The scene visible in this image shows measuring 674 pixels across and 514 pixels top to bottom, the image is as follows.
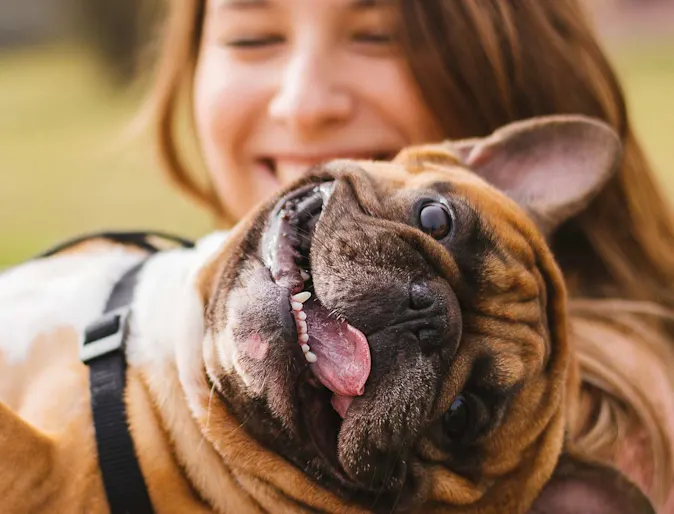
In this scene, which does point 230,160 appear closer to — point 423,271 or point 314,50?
point 314,50

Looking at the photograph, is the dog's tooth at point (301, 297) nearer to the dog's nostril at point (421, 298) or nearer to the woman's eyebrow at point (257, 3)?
the dog's nostril at point (421, 298)

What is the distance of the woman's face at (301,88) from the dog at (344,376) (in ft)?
2.07

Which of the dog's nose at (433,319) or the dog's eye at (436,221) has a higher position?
the dog's eye at (436,221)

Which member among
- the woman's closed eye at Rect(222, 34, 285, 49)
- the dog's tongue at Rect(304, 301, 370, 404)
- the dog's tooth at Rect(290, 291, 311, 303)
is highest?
the woman's closed eye at Rect(222, 34, 285, 49)

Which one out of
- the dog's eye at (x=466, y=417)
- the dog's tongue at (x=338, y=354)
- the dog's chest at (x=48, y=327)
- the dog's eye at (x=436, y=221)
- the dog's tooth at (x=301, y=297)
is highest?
the dog's eye at (x=436, y=221)

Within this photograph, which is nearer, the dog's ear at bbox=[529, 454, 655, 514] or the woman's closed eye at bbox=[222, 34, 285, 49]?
the dog's ear at bbox=[529, 454, 655, 514]

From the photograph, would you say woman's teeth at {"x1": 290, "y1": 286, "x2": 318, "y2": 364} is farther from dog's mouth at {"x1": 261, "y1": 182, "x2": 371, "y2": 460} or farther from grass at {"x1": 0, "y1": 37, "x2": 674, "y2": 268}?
grass at {"x1": 0, "y1": 37, "x2": 674, "y2": 268}

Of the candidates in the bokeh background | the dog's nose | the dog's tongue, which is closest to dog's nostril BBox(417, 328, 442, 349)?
the dog's nose

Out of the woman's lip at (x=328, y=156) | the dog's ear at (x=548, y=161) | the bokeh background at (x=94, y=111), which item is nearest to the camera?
the dog's ear at (x=548, y=161)

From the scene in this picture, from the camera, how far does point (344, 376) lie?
5.14 feet

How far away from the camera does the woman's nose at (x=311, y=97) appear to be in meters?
2.46

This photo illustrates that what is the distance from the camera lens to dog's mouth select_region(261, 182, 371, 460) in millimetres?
1568

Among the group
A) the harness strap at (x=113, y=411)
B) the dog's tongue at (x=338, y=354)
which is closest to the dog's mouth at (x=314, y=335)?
the dog's tongue at (x=338, y=354)

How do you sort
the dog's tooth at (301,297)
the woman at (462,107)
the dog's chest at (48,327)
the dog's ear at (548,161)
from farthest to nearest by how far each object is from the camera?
the woman at (462,107), the dog's ear at (548,161), the dog's chest at (48,327), the dog's tooth at (301,297)
